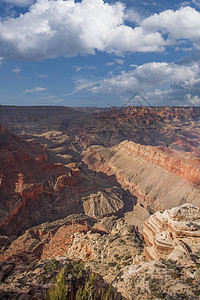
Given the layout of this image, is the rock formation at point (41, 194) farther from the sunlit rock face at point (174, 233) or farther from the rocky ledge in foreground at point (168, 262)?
the sunlit rock face at point (174, 233)

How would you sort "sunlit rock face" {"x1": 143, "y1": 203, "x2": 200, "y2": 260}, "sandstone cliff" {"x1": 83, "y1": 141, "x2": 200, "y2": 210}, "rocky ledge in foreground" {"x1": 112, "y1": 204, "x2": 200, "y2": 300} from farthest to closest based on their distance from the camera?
"sandstone cliff" {"x1": 83, "y1": 141, "x2": 200, "y2": 210} → "sunlit rock face" {"x1": 143, "y1": 203, "x2": 200, "y2": 260} → "rocky ledge in foreground" {"x1": 112, "y1": 204, "x2": 200, "y2": 300}

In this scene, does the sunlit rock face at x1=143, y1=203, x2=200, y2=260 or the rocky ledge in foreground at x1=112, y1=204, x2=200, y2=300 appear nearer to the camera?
the rocky ledge in foreground at x1=112, y1=204, x2=200, y2=300

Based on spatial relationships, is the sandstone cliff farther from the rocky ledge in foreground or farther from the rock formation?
the rocky ledge in foreground

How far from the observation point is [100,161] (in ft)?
393

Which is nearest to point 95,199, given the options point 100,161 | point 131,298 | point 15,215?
point 15,215

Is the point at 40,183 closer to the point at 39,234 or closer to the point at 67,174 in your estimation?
the point at 67,174

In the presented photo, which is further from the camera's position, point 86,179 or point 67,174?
point 86,179

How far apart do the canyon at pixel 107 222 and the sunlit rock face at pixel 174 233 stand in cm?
9

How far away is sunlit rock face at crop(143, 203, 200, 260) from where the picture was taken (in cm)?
1894

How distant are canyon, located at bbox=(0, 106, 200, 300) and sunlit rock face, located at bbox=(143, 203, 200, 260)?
90 mm

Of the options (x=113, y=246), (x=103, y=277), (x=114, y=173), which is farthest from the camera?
(x=114, y=173)

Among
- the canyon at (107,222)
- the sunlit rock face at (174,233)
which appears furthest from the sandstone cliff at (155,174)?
the sunlit rock face at (174,233)

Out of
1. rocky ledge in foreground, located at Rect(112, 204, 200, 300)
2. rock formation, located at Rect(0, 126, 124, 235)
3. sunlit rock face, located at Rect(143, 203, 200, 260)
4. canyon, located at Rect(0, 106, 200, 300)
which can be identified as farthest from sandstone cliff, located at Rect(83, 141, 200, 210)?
rocky ledge in foreground, located at Rect(112, 204, 200, 300)

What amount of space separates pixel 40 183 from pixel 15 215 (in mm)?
10901
